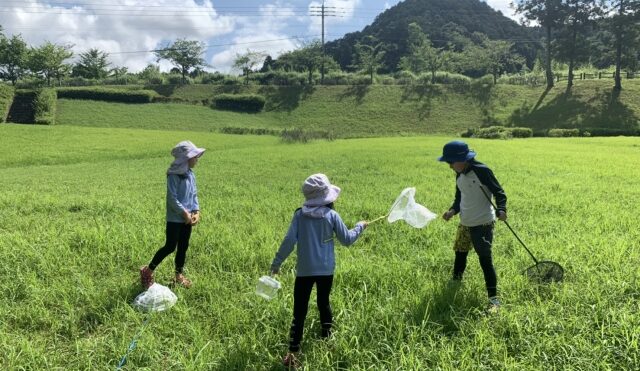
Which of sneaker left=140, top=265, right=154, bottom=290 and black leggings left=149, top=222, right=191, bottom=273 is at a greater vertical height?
black leggings left=149, top=222, right=191, bottom=273

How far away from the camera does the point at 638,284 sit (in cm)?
418

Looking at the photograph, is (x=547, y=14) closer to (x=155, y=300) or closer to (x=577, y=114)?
(x=577, y=114)

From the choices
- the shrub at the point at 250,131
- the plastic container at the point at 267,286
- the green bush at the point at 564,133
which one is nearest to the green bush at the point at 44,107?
the shrub at the point at 250,131

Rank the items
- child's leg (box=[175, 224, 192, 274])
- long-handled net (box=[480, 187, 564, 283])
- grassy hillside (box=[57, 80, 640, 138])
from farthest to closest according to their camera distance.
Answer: grassy hillside (box=[57, 80, 640, 138]) → child's leg (box=[175, 224, 192, 274]) → long-handled net (box=[480, 187, 564, 283])

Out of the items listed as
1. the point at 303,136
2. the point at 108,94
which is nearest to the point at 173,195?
the point at 303,136

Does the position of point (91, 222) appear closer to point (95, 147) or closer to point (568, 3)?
point (95, 147)

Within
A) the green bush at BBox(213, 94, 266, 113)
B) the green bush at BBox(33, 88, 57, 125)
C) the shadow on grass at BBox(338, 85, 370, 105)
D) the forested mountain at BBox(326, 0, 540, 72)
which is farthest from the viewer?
the forested mountain at BBox(326, 0, 540, 72)

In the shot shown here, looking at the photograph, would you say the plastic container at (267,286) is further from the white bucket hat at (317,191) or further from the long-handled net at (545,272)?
the long-handled net at (545,272)

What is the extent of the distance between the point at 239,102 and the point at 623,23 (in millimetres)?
46920

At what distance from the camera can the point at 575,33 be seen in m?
52.0

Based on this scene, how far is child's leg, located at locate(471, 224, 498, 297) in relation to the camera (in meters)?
4.10

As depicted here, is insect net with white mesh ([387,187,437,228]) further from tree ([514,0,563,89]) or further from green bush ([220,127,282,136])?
tree ([514,0,563,89])

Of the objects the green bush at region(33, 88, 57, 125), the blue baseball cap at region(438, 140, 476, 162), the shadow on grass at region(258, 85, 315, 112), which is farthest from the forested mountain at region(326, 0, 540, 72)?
the blue baseball cap at region(438, 140, 476, 162)

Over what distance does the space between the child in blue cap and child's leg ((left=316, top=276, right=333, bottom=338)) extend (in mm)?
1526
